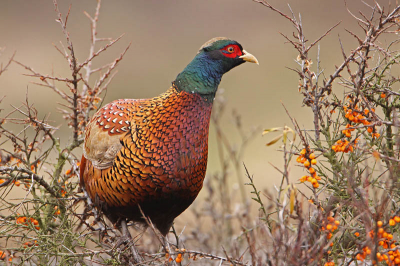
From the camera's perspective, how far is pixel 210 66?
3828 millimetres

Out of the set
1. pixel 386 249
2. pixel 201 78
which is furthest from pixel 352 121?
pixel 201 78

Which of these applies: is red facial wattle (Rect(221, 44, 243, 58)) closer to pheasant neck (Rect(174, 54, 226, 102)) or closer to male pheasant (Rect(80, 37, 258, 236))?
male pheasant (Rect(80, 37, 258, 236))

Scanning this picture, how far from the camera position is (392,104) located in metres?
2.98

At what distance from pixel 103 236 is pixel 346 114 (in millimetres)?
1964

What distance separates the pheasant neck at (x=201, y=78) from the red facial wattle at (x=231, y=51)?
0.44 ft

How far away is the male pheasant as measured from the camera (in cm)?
346

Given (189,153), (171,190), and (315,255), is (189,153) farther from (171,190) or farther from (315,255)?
(315,255)

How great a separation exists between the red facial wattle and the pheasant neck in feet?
0.44

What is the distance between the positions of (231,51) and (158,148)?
104cm

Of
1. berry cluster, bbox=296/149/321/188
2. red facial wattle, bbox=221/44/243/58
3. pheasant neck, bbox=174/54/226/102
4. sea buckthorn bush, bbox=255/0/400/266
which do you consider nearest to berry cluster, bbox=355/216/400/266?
sea buckthorn bush, bbox=255/0/400/266

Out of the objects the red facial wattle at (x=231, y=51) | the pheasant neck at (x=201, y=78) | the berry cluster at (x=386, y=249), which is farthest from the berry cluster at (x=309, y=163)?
the red facial wattle at (x=231, y=51)

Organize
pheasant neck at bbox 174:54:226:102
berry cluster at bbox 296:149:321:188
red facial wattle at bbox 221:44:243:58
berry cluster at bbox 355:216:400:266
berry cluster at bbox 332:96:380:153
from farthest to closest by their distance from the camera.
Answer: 1. red facial wattle at bbox 221:44:243:58
2. pheasant neck at bbox 174:54:226:102
3. berry cluster at bbox 332:96:380:153
4. berry cluster at bbox 296:149:321:188
5. berry cluster at bbox 355:216:400:266

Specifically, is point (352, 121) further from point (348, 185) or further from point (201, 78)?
A: point (201, 78)

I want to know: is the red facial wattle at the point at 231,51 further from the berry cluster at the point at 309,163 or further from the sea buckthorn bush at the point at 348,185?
the berry cluster at the point at 309,163
